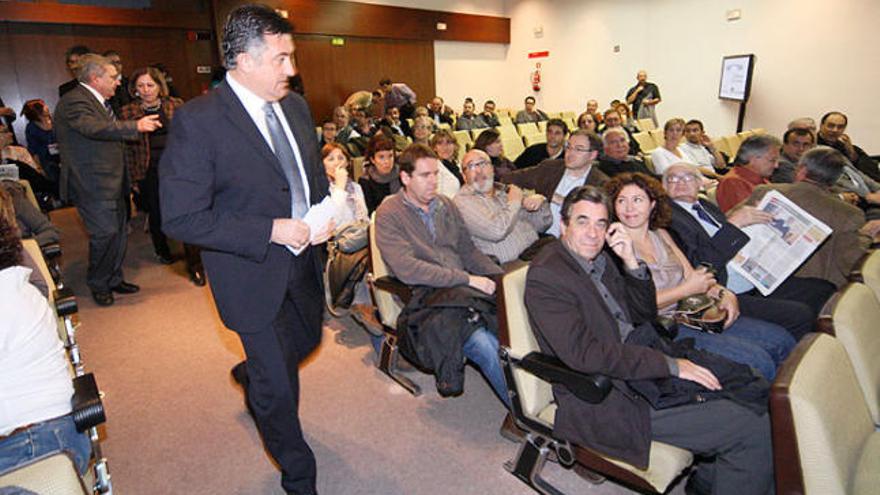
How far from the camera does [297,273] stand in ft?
5.48

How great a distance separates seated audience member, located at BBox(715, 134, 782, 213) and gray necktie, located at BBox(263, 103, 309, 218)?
2657 millimetres

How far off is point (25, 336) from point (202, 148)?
656 millimetres

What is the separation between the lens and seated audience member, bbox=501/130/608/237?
344cm

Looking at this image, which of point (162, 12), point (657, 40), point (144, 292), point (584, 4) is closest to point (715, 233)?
point (144, 292)

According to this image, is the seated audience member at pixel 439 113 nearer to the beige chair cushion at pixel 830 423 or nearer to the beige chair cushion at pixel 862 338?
the beige chair cushion at pixel 862 338

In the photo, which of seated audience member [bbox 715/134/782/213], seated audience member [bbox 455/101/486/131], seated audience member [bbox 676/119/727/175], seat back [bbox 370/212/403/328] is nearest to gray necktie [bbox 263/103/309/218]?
seat back [bbox 370/212/403/328]

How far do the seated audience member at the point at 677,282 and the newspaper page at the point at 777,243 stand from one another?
1.03ft

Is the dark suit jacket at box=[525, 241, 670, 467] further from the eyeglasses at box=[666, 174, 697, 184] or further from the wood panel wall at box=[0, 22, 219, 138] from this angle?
the wood panel wall at box=[0, 22, 219, 138]

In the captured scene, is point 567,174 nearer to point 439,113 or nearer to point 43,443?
point 43,443

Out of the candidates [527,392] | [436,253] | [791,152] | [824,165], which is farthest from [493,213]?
[791,152]

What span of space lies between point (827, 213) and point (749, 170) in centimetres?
67

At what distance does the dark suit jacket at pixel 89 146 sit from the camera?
335 cm

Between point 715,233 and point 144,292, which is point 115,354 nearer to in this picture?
point 144,292

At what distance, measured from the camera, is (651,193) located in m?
2.27
